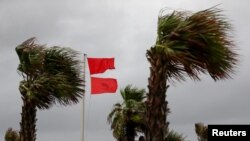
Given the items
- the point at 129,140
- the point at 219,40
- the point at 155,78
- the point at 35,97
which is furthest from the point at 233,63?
the point at 129,140

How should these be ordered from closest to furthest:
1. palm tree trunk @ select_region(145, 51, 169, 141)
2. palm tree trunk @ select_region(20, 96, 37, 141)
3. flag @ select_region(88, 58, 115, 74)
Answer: palm tree trunk @ select_region(145, 51, 169, 141)
palm tree trunk @ select_region(20, 96, 37, 141)
flag @ select_region(88, 58, 115, 74)

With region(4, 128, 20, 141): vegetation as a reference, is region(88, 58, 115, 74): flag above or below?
above

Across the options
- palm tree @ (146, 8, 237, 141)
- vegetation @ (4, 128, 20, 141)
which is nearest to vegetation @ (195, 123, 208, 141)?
vegetation @ (4, 128, 20, 141)

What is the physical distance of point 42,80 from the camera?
24312mm

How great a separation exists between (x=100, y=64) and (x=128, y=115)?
28.8 ft

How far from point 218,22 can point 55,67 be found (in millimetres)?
9503

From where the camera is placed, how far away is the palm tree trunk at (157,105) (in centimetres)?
1659

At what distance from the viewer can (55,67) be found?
25.4 m

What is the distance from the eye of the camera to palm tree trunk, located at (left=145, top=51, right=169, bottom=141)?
16.6 meters

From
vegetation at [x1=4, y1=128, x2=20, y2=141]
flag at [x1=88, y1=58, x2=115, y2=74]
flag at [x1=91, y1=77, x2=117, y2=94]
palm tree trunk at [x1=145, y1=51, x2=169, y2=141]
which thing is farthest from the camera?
vegetation at [x1=4, y1=128, x2=20, y2=141]

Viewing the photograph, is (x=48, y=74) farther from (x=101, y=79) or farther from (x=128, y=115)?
(x=128, y=115)

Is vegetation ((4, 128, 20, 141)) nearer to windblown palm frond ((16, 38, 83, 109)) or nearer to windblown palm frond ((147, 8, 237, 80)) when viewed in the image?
windblown palm frond ((16, 38, 83, 109))

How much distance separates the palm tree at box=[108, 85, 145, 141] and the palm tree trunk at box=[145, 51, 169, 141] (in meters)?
15.6

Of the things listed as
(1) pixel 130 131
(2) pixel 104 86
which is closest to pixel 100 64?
(2) pixel 104 86
